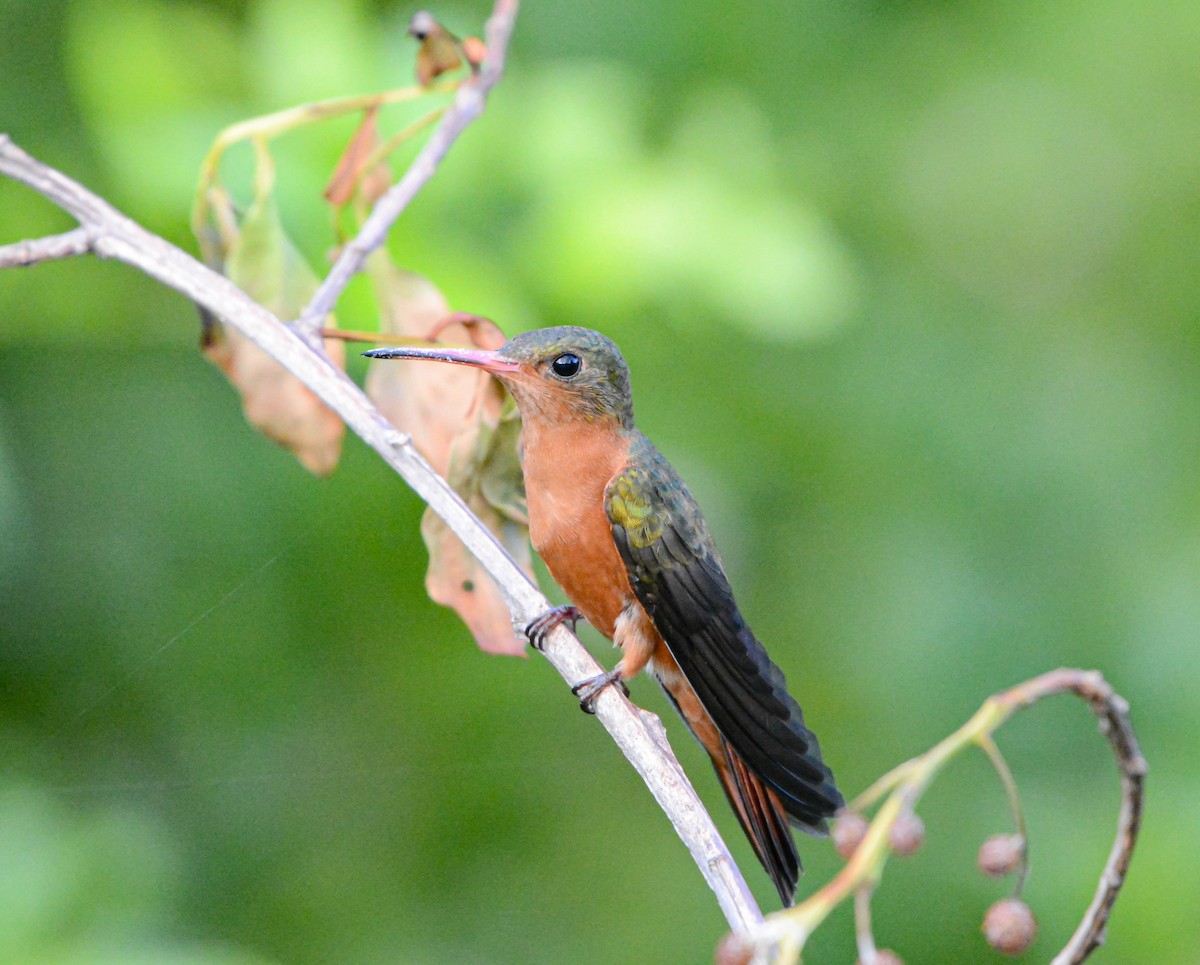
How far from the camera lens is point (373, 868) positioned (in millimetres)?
3658

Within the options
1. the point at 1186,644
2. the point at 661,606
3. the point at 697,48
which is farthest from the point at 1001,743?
the point at 697,48

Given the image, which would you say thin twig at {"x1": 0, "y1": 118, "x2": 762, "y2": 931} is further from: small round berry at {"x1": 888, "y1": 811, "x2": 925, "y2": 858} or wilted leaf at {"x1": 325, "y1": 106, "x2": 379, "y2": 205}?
small round berry at {"x1": 888, "y1": 811, "x2": 925, "y2": 858}

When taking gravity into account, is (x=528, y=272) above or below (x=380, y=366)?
above

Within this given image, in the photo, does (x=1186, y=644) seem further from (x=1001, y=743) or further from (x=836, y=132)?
(x=836, y=132)

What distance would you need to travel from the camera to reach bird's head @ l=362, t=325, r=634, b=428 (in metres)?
2.59

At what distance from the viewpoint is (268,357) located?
7.83 feet

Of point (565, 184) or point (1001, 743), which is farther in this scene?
point (1001, 743)

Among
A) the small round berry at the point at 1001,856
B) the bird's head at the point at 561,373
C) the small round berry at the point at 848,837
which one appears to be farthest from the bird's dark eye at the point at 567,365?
the small round berry at the point at 1001,856

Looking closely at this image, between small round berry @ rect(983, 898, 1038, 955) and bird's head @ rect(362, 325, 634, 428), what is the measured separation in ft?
4.64

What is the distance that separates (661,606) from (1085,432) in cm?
219

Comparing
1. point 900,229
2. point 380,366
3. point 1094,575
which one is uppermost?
point 900,229

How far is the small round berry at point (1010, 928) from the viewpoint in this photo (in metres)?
1.35

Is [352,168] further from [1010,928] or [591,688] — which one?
[1010,928]

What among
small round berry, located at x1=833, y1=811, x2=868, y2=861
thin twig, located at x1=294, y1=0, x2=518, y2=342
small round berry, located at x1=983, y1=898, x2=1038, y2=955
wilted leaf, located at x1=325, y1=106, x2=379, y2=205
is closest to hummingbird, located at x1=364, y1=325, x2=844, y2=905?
thin twig, located at x1=294, y1=0, x2=518, y2=342
